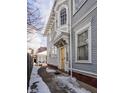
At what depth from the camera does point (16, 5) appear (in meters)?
1.19

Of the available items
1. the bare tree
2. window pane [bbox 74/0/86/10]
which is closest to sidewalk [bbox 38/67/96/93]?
the bare tree

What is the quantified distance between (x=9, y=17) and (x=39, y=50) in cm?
80

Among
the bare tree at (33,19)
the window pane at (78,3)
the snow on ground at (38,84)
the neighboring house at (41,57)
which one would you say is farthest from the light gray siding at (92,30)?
the bare tree at (33,19)

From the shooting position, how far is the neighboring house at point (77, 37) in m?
2.71

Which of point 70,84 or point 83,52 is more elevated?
point 83,52

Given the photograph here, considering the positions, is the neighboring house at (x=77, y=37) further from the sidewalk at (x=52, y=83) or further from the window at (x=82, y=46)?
the sidewalk at (x=52, y=83)

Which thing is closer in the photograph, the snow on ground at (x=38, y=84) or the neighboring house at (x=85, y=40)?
the snow on ground at (x=38, y=84)

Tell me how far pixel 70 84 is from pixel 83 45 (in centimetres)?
73

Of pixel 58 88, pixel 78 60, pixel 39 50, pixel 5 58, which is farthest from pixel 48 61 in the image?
pixel 78 60

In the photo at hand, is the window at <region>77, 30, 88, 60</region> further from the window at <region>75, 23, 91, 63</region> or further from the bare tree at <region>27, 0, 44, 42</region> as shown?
the bare tree at <region>27, 0, 44, 42</region>

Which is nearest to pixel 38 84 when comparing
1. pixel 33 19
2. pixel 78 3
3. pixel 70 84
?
pixel 70 84

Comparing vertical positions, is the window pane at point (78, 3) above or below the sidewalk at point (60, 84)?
above

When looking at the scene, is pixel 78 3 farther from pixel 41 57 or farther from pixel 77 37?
pixel 41 57

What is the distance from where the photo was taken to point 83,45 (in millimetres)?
3281
